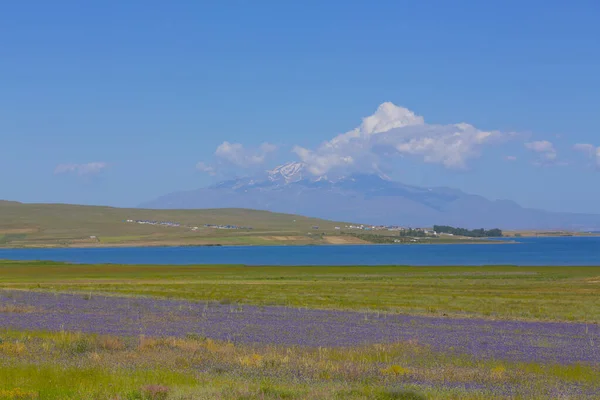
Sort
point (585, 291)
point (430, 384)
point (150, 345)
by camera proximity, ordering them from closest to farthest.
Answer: point (430, 384), point (150, 345), point (585, 291)

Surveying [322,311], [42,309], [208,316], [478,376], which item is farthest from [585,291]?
[478,376]

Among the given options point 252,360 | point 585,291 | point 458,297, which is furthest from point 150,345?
point 585,291

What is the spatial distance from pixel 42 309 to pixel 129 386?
2127 cm

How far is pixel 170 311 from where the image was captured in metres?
34.3

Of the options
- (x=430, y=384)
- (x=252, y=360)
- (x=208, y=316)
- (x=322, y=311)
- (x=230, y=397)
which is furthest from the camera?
(x=322, y=311)

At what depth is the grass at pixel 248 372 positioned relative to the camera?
13.3 metres

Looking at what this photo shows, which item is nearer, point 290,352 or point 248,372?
point 248,372

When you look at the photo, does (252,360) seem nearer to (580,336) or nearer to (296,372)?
(296,372)

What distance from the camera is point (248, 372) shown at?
16203 mm

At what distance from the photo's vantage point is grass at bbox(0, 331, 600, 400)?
13328 mm

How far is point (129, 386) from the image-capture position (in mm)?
13742

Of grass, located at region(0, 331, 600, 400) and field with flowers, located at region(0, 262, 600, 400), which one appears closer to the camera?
grass, located at region(0, 331, 600, 400)

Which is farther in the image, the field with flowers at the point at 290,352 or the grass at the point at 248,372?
the field with flowers at the point at 290,352

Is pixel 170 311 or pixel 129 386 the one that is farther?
pixel 170 311
